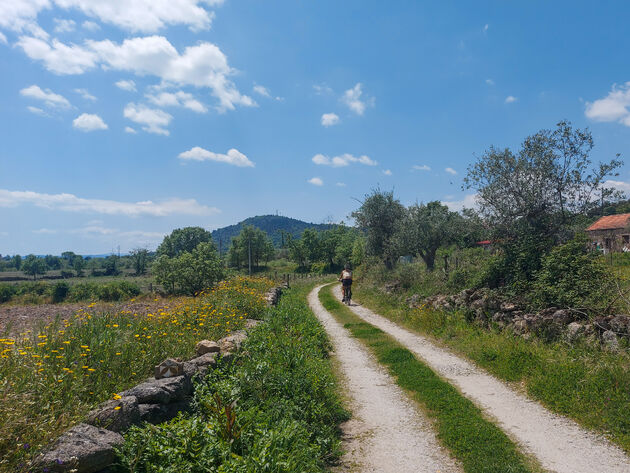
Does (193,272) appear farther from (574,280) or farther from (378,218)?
(574,280)

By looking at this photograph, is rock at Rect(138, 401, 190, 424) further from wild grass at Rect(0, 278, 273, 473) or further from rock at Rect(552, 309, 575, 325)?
rock at Rect(552, 309, 575, 325)

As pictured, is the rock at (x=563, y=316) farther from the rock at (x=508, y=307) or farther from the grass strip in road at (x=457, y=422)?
the grass strip in road at (x=457, y=422)

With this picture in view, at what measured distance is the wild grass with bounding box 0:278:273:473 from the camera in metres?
3.50

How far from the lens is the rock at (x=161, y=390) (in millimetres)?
4768

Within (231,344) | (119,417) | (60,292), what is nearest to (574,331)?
(231,344)

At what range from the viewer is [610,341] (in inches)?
294

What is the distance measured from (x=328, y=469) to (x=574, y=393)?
175 inches

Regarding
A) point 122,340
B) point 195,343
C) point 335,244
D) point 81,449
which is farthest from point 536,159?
point 335,244

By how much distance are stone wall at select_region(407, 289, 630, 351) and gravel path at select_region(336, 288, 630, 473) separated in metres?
1.93

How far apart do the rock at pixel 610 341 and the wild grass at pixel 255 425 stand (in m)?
5.26

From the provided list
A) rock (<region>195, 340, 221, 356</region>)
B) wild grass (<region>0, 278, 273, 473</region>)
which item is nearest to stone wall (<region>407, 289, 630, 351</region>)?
rock (<region>195, 340, 221, 356</region>)

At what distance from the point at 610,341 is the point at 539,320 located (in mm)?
1830

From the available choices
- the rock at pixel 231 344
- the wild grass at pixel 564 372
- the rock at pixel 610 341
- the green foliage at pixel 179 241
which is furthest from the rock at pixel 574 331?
the green foliage at pixel 179 241

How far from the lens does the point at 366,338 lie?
1200 centimetres
